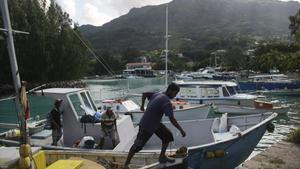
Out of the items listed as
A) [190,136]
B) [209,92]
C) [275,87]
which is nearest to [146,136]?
[190,136]

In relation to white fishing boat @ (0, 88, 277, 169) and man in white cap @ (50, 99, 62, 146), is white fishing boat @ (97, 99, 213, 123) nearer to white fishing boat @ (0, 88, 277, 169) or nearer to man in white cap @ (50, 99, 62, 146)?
white fishing boat @ (0, 88, 277, 169)

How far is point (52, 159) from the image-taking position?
9.24m

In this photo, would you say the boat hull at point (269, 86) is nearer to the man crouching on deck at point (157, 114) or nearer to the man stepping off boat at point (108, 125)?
the man stepping off boat at point (108, 125)

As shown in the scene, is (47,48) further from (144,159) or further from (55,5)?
(144,159)

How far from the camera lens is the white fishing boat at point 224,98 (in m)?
26.1

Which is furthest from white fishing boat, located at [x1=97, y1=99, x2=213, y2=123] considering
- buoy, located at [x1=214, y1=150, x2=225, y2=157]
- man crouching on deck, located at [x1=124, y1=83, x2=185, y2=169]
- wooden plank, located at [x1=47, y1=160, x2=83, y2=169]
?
wooden plank, located at [x1=47, y1=160, x2=83, y2=169]

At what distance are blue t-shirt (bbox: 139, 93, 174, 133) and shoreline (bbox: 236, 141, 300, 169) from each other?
2.95m

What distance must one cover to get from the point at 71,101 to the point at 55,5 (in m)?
48.3

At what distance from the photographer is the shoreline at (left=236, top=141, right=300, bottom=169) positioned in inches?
336

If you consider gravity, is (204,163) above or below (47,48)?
below

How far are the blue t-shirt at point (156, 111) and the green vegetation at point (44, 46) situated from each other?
135 feet

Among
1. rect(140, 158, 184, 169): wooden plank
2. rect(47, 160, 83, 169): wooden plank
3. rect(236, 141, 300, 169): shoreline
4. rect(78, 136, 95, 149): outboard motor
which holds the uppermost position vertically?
rect(47, 160, 83, 169): wooden plank

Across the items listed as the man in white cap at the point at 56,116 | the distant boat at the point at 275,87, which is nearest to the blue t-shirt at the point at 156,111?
the man in white cap at the point at 56,116

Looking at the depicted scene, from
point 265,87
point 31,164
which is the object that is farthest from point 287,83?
point 31,164
